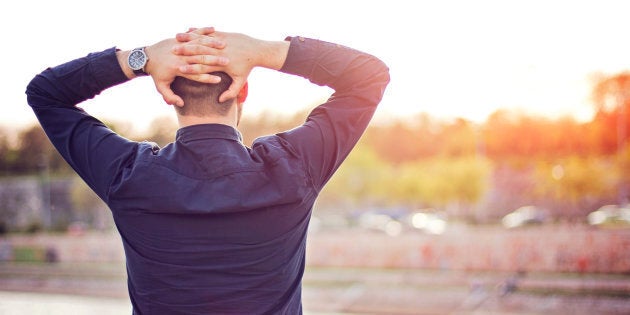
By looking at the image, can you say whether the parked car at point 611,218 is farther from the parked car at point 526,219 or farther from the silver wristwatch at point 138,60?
the silver wristwatch at point 138,60

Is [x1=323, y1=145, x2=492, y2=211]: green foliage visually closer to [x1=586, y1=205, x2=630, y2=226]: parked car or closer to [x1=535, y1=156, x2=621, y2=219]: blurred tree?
[x1=535, y1=156, x2=621, y2=219]: blurred tree

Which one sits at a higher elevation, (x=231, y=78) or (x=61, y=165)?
(x=231, y=78)

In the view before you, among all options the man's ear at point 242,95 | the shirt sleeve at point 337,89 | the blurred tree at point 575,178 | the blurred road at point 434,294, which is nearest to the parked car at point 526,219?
the blurred tree at point 575,178

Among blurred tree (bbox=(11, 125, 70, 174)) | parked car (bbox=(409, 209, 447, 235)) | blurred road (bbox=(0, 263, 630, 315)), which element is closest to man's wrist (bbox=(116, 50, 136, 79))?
blurred road (bbox=(0, 263, 630, 315))

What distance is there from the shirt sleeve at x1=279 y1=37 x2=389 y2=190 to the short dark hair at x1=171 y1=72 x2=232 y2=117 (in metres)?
0.17

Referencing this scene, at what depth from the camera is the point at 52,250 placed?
27172 millimetres

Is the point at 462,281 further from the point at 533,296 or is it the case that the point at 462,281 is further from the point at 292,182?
the point at 292,182

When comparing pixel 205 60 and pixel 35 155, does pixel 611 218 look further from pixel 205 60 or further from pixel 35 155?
pixel 35 155

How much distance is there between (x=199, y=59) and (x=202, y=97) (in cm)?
8

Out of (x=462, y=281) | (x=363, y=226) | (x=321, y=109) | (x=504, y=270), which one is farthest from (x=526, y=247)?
(x=321, y=109)

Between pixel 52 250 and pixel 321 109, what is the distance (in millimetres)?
28490

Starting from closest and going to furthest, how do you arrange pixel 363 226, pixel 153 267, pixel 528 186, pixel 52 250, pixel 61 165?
pixel 153 267
pixel 52 250
pixel 363 226
pixel 528 186
pixel 61 165

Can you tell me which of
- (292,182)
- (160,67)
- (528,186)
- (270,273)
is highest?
(160,67)

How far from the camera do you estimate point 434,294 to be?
20391 millimetres
